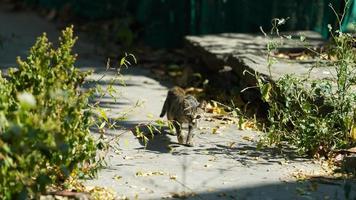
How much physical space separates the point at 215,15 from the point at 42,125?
6.80m

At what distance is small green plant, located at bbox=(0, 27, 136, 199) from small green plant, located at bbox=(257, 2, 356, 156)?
5.75 feet

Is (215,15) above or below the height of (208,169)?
above

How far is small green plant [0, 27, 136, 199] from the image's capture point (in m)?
4.21

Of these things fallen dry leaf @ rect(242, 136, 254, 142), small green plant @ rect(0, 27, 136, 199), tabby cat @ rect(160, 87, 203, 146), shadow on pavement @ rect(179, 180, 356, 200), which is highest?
small green plant @ rect(0, 27, 136, 199)

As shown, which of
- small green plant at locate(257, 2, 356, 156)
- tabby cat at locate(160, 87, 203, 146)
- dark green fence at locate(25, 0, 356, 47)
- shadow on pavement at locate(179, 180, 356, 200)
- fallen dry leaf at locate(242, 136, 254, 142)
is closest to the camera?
shadow on pavement at locate(179, 180, 356, 200)

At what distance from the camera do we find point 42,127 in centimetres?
416

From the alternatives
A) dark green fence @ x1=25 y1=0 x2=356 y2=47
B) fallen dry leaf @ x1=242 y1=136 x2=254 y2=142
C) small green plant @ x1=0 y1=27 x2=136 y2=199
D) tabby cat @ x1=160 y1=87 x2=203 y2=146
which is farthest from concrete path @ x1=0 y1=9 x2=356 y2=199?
dark green fence @ x1=25 y1=0 x2=356 y2=47

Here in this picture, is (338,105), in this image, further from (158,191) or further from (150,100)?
(150,100)

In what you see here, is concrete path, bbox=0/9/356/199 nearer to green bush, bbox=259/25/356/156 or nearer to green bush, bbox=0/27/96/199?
green bush, bbox=259/25/356/156

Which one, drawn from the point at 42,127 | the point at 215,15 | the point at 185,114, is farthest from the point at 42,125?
the point at 215,15

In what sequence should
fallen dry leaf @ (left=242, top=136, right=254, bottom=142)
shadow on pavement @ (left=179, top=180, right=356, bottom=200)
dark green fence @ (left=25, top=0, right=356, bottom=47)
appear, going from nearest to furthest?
shadow on pavement @ (left=179, top=180, right=356, bottom=200)
fallen dry leaf @ (left=242, top=136, right=254, bottom=142)
dark green fence @ (left=25, top=0, right=356, bottom=47)

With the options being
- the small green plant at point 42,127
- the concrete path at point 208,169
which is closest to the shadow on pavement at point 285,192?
the concrete path at point 208,169

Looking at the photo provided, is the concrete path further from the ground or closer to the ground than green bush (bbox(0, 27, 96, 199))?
closer to the ground

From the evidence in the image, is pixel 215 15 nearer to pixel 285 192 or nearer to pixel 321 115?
pixel 321 115
